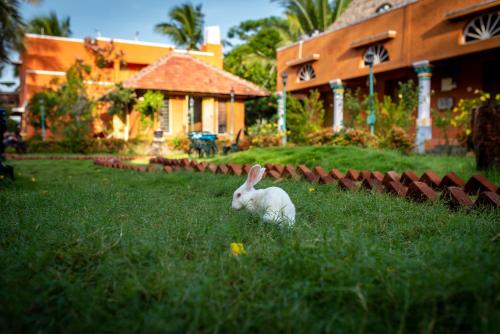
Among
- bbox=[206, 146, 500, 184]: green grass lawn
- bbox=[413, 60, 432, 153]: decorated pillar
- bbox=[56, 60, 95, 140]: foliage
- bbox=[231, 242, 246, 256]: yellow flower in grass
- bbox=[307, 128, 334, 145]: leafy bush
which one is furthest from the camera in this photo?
bbox=[56, 60, 95, 140]: foliage

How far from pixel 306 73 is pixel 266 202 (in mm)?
18122

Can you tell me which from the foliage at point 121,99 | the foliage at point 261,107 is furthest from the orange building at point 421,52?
the foliage at point 261,107

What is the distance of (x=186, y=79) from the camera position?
65.9ft

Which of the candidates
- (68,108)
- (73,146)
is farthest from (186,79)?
(73,146)

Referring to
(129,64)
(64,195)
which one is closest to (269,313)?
(64,195)

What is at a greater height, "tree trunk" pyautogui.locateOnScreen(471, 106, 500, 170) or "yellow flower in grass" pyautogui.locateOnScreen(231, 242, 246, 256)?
"tree trunk" pyautogui.locateOnScreen(471, 106, 500, 170)

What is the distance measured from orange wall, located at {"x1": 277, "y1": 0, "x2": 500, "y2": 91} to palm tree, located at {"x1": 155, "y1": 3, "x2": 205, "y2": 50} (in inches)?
682

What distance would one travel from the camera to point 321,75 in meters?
18.4

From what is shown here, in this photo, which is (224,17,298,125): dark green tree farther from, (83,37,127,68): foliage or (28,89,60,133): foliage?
(28,89,60,133): foliage

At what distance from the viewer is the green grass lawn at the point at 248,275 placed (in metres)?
1.21

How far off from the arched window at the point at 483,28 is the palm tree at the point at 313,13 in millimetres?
17332

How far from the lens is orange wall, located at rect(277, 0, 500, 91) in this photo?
1274 centimetres

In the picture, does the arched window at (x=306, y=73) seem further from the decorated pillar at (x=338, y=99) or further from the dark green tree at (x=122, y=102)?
the dark green tree at (x=122, y=102)

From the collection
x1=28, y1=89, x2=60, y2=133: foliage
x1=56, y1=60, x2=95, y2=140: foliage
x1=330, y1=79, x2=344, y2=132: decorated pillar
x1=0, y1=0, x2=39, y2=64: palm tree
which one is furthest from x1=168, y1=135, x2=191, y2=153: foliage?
x1=0, y1=0, x2=39, y2=64: palm tree
